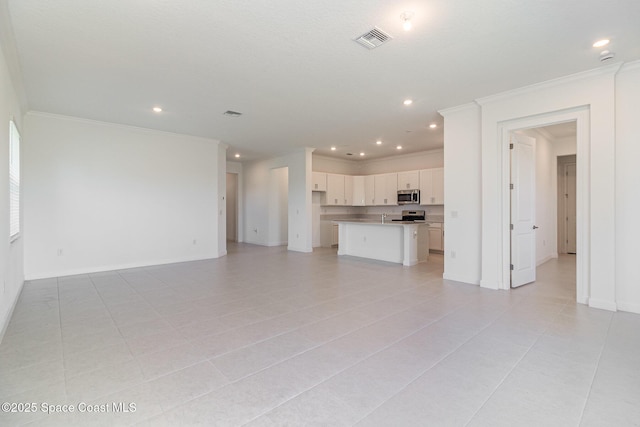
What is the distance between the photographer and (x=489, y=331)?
2.95 m

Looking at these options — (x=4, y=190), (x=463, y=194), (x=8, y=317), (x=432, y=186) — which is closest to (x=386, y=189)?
(x=432, y=186)

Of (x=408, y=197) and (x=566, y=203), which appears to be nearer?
(x=566, y=203)

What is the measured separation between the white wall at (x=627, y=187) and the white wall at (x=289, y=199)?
605cm

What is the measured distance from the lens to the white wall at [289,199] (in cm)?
834

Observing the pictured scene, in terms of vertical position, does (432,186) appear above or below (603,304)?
above

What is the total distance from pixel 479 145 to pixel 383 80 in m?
1.96

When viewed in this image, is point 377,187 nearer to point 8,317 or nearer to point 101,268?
point 101,268

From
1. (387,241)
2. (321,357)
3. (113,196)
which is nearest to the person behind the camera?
(321,357)

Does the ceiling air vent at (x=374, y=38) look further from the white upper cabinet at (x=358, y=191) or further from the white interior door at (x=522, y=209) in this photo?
the white upper cabinet at (x=358, y=191)

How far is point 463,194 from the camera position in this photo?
4.92m

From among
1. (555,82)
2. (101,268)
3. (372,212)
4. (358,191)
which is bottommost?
(101,268)

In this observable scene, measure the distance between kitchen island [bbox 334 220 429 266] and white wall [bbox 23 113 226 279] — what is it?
129 inches

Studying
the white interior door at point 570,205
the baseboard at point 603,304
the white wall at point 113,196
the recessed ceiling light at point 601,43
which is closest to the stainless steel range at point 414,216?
the white interior door at point 570,205

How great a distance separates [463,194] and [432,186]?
3.48 metres
